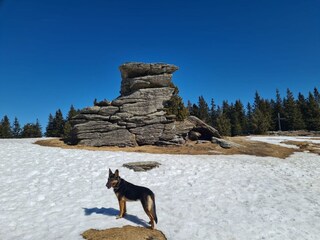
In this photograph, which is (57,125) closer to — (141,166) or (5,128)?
(5,128)

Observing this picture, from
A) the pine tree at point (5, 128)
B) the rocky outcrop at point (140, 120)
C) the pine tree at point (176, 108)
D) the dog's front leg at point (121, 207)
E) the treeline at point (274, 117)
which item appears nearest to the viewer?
the dog's front leg at point (121, 207)

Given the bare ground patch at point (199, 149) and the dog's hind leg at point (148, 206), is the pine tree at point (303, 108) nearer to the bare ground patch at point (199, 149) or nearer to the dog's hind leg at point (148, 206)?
the bare ground patch at point (199, 149)

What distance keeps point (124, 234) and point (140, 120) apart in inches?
753

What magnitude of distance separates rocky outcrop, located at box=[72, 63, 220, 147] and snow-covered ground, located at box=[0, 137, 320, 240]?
7178 millimetres

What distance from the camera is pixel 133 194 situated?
780 centimetres

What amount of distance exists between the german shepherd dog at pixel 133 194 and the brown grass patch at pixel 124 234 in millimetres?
386

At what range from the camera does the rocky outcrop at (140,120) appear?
81.0 feet

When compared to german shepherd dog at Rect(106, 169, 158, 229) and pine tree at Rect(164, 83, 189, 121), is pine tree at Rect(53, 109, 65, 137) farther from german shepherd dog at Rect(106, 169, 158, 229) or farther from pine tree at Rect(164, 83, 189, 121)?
german shepherd dog at Rect(106, 169, 158, 229)

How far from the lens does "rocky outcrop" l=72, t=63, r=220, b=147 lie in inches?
973

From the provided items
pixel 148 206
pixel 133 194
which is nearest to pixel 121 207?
pixel 133 194

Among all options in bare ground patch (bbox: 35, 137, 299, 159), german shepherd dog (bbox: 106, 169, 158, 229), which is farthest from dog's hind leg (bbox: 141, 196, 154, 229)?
bare ground patch (bbox: 35, 137, 299, 159)

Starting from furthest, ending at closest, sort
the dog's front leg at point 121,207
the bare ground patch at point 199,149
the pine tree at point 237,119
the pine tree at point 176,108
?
the pine tree at point 237,119, the pine tree at point 176,108, the bare ground patch at point 199,149, the dog's front leg at point 121,207

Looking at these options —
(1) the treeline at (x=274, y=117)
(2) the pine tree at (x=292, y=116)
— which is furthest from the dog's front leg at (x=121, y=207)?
(2) the pine tree at (x=292, y=116)

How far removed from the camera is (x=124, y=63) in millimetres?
28719
